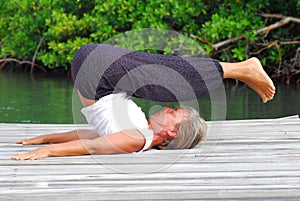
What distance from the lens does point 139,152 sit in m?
3.03

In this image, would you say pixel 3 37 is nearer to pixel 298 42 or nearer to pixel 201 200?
pixel 298 42

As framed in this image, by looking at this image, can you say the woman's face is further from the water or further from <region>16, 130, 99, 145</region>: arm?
the water

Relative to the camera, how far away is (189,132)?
3094 mm

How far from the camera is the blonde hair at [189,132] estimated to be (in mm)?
3043

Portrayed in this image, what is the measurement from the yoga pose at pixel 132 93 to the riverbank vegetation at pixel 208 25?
211 inches

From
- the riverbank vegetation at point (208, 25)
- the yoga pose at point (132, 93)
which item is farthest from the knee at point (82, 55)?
the riverbank vegetation at point (208, 25)

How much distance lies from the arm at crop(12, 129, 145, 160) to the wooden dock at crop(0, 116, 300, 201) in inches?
1.6

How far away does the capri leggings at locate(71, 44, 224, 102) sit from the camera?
9.79 feet

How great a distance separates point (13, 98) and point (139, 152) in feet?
16.7

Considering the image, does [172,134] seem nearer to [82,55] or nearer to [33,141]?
[82,55]

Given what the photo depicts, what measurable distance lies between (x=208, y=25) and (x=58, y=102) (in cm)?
231

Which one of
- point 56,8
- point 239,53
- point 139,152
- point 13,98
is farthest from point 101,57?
point 56,8

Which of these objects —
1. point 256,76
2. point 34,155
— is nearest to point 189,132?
point 256,76

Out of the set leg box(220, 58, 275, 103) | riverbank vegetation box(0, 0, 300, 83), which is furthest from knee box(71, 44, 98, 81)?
riverbank vegetation box(0, 0, 300, 83)
